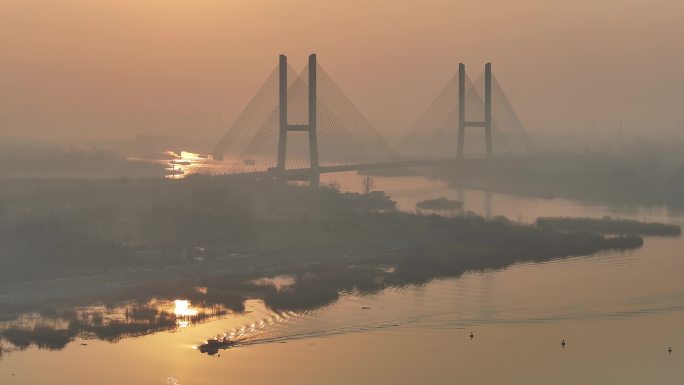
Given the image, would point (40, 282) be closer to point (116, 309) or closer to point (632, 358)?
point (116, 309)

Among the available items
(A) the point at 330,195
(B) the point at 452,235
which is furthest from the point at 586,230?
(A) the point at 330,195

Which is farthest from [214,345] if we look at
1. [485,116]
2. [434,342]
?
[485,116]

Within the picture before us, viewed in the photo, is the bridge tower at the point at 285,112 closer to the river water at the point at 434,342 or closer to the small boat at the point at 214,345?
the river water at the point at 434,342

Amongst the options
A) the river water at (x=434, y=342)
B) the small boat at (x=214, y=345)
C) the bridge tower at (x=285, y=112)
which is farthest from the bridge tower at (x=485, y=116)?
the small boat at (x=214, y=345)

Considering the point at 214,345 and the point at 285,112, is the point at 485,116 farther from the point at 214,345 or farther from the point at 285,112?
the point at 214,345

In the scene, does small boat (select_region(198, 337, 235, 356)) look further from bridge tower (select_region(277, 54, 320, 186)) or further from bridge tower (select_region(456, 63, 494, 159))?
bridge tower (select_region(456, 63, 494, 159))

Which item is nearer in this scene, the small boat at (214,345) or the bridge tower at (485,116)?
the small boat at (214,345)
